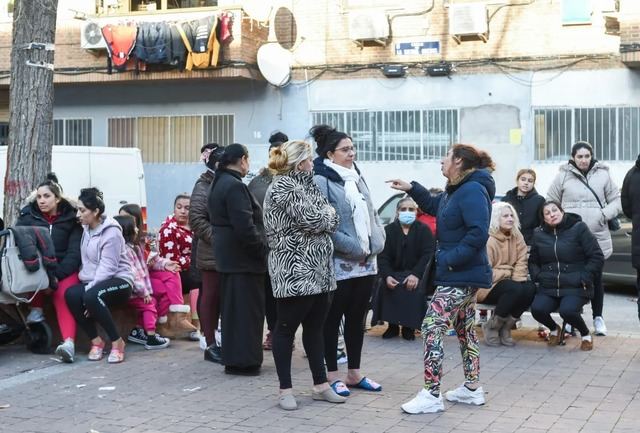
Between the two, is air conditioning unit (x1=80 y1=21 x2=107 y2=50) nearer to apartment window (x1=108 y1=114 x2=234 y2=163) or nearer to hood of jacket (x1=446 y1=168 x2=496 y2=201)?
apartment window (x1=108 y1=114 x2=234 y2=163)

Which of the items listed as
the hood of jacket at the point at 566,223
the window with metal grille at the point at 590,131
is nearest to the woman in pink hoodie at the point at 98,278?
the hood of jacket at the point at 566,223

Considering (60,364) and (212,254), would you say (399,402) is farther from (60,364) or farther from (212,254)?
(60,364)

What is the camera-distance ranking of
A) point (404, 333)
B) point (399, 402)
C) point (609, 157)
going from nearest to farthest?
point (399, 402)
point (404, 333)
point (609, 157)

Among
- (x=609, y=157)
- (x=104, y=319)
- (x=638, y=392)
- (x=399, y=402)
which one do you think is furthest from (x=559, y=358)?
(x=609, y=157)

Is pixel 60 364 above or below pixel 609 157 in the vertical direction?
below

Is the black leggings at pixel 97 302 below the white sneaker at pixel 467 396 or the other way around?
the other way around

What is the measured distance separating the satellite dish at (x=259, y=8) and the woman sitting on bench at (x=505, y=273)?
12229 millimetres

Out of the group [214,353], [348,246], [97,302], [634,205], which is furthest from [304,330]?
[634,205]

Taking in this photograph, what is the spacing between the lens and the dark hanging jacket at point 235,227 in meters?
7.86

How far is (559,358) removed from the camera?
351 inches

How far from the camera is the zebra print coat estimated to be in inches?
270

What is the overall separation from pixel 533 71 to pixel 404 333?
Answer: 1062 centimetres

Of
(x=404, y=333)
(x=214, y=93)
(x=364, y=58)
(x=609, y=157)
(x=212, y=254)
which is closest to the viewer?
(x=212, y=254)

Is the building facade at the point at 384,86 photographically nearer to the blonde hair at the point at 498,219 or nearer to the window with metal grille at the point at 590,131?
the window with metal grille at the point at 590,131
